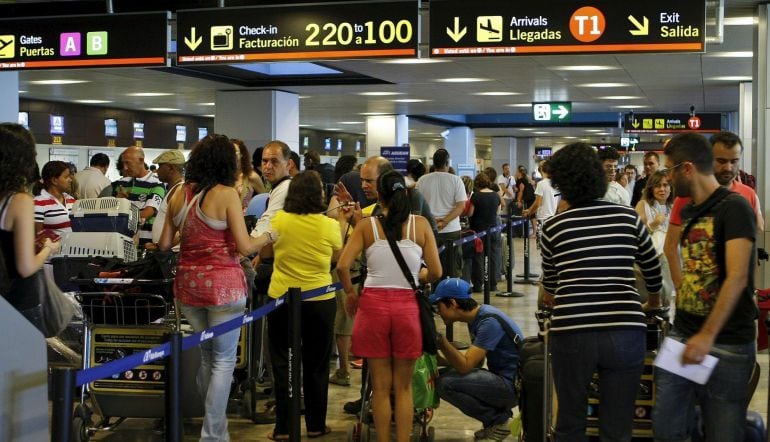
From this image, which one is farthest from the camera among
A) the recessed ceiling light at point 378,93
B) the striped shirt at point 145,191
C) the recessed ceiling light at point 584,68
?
the recessed ceiling light at point 378,93

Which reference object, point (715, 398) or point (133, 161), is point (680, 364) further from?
point (133, 161)

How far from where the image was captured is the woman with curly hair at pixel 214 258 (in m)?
5.14

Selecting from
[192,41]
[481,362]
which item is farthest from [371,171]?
[192,41]

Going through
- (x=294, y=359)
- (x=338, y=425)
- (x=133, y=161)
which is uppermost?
(x=133, y=161)

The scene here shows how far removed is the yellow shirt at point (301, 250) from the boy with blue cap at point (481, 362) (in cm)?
72

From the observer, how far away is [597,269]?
399 centimetres

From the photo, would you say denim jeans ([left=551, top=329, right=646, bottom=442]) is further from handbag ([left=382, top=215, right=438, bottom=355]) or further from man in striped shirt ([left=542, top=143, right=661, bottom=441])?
handbag ([left=382, top=215, right=438, bottom=355])

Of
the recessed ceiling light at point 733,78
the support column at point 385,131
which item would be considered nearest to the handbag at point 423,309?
the recessed ceiling light at point 733,78

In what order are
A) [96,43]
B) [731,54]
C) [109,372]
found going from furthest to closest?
[731,54]
[96,43]
[109,372]

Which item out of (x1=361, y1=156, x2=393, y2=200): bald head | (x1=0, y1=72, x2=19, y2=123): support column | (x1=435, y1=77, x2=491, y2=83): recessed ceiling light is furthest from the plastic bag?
(x1=435, y1=77, x2=491, y2=83): recessed ceiling light

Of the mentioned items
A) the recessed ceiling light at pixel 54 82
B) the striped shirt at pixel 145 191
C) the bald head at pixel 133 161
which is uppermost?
the recessed ceiling light at pixel 54 82

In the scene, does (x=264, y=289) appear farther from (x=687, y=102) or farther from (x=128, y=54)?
(x=687, y=102)

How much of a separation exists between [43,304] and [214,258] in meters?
1.33

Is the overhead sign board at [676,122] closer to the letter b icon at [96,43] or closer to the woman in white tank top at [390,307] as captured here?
the letter b icon at [96,43]
